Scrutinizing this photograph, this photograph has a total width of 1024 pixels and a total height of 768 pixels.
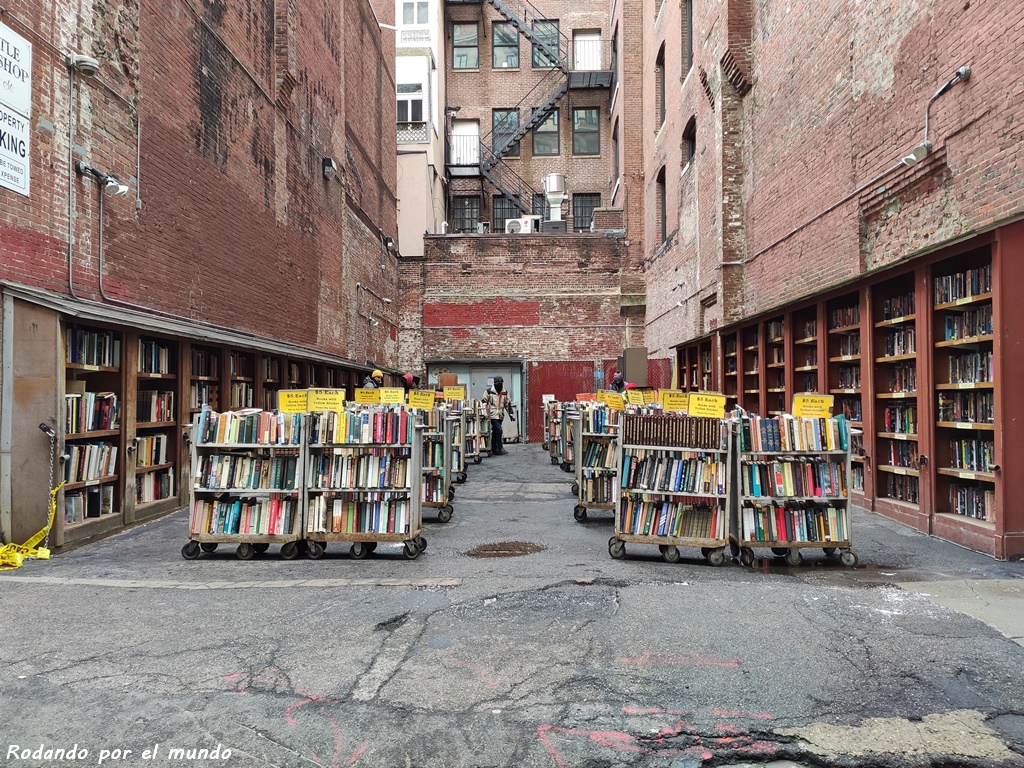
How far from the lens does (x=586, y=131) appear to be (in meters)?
35.9

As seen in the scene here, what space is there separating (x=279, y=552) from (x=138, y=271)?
4.92 m

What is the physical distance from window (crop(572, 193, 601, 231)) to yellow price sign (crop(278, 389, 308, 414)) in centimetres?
3007

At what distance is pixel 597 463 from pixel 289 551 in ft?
14.2

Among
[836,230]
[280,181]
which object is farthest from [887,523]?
[280,181]

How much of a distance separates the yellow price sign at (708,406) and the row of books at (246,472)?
3946 mm

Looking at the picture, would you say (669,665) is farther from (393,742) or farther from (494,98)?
(494,98)

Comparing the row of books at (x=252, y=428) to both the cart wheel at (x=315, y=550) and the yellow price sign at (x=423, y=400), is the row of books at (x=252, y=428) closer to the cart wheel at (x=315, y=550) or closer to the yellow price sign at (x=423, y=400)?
the cart wheel at (x=315, y=550)

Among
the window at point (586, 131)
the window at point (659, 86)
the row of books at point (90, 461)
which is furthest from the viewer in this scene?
the window at point (586, 131)

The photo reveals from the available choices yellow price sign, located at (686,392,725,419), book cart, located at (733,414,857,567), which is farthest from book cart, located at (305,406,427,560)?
book cart, located at (733,414,857,567)

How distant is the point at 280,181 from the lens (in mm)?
15867

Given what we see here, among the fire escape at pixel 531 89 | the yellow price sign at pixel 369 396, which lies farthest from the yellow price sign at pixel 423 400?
the fire escape at pixel 531 89

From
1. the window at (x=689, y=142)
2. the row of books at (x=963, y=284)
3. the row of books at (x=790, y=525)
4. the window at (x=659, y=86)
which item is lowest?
the row of books at (x=790, y=525)

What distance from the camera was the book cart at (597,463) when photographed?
9742 millimetres

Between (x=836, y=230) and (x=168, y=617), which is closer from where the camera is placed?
(x=168, y=617)
